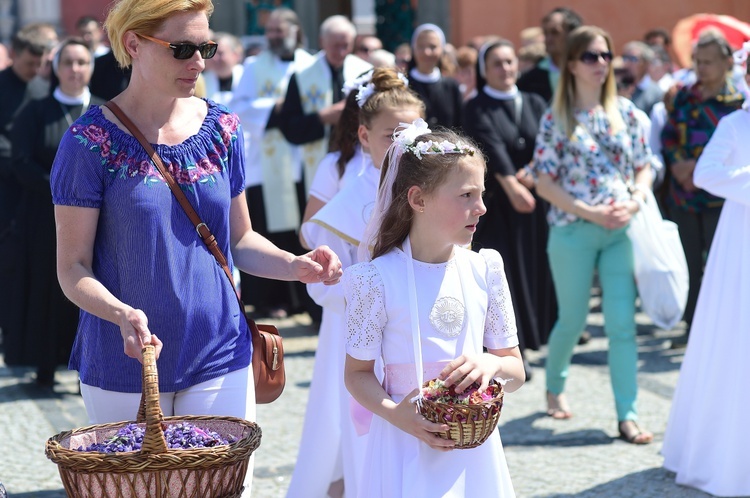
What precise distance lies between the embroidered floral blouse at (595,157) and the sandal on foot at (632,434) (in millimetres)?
1120

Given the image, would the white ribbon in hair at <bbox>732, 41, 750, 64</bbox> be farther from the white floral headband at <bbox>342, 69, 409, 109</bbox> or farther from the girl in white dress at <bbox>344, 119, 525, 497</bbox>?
the girl in white dress at <bbox>344, 119, 525, 497</bbox>

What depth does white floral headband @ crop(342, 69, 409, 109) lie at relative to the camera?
4.79 meters

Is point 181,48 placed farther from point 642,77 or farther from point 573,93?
point 642,77

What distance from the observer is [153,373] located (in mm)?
2795

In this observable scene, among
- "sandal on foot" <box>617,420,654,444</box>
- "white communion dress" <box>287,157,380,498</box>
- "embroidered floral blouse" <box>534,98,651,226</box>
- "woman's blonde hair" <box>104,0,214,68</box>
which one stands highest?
"woman's blonde hair" <box>104,0,214,68</box>

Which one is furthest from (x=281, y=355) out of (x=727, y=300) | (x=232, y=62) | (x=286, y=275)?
(x=232, y=62)

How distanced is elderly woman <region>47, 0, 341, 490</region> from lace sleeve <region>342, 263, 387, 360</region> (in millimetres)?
138

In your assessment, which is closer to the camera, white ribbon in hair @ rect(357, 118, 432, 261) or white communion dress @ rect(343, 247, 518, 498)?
white communion dress @ rect(343, 247, 518, 498)

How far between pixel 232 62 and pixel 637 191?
5372 mm

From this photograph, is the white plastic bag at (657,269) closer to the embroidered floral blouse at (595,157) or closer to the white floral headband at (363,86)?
the embroidered floral blouse at (595,157)

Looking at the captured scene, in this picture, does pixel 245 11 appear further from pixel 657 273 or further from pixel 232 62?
pixel 657 273

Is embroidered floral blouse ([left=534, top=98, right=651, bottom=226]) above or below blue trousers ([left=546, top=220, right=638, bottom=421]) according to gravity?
above

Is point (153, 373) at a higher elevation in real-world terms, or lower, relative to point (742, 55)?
lower


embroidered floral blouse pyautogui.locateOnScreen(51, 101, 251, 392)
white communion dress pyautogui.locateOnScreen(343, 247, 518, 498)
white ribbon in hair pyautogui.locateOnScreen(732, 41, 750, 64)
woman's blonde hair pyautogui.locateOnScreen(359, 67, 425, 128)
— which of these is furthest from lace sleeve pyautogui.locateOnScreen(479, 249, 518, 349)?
white ribbon in hair pyautogui.locateOnScreen(732, 41, 750, 64)
